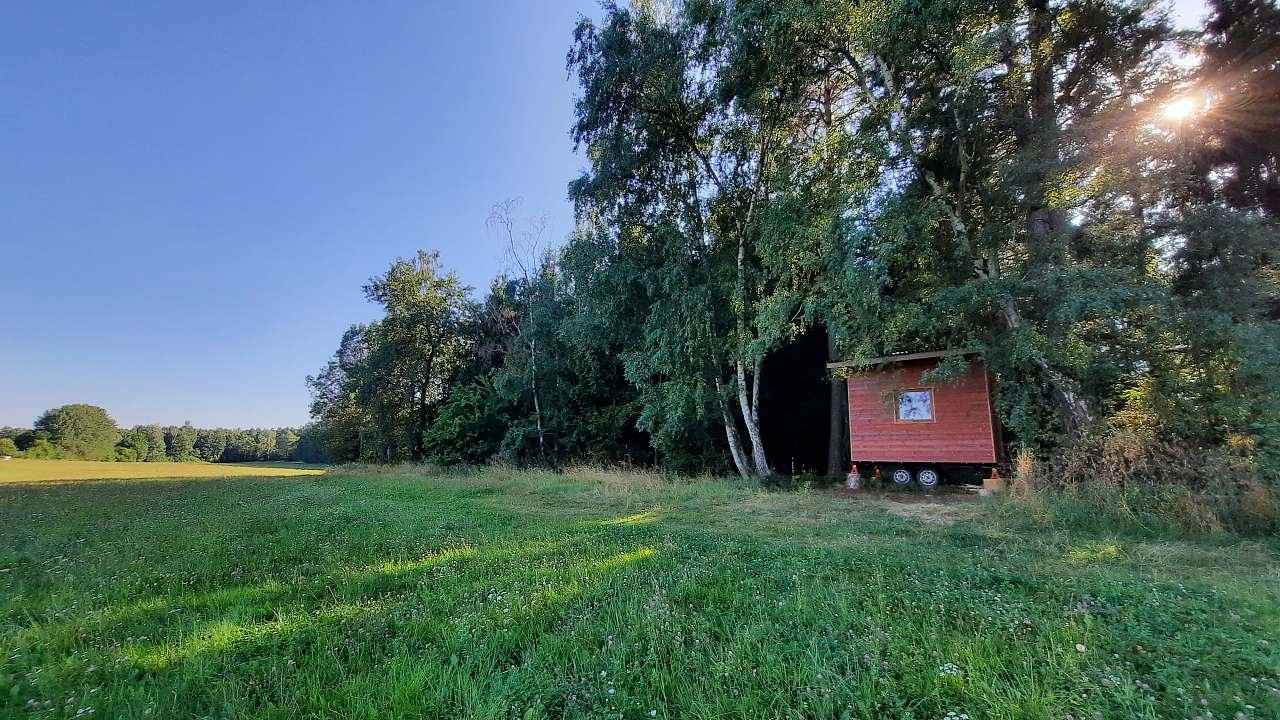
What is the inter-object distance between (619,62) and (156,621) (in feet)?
48.8

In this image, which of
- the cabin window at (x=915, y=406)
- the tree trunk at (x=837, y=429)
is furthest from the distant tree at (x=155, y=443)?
the cabin window at (x=915, y=406)

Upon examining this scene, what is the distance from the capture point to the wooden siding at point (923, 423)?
1087 cm

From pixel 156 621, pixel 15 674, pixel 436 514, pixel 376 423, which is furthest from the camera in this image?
pixel 376 423

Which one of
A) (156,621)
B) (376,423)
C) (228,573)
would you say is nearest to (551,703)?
(156,621)

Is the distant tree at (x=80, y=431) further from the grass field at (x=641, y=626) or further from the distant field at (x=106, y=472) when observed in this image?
the grass field at (x=641, y=626)

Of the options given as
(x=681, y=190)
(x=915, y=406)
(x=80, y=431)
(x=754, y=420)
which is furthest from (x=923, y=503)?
(x=80, y=431)

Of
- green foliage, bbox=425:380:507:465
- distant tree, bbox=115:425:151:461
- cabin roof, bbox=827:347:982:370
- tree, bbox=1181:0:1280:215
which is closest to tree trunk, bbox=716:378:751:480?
cabin roof, bbox=827:347:982:370

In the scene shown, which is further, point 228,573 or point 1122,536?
point 1122,536

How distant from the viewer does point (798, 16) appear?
35.0 feet

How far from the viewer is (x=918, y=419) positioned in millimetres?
11703

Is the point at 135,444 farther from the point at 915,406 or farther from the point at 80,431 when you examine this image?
the point at 915,406

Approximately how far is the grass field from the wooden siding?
5.51 metres

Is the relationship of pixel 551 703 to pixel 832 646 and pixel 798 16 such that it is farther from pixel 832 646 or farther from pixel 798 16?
pixel 798 16

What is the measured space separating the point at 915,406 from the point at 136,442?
10165 centimetres
